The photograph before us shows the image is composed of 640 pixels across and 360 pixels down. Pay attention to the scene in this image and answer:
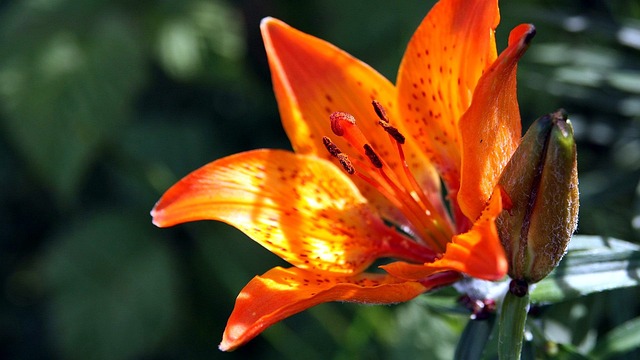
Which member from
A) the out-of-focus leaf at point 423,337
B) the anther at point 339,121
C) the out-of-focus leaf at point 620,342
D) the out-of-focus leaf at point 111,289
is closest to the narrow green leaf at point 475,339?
the out-of-focus leaf at point 620,342

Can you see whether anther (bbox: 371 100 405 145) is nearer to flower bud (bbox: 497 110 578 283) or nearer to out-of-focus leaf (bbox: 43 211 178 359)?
flower bud (bbox: 497 110 578 283)

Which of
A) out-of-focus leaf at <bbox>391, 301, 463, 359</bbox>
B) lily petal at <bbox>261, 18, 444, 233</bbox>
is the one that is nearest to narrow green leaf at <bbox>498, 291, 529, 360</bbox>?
lily petal at <bbox>261, 18, 444, 233</bbox>

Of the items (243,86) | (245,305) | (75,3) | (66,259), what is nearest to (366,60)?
(243,86)

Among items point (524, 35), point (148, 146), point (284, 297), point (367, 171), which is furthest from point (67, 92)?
point (524, 35)

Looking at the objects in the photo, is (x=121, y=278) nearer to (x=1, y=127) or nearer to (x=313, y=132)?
(x=1, y=127)

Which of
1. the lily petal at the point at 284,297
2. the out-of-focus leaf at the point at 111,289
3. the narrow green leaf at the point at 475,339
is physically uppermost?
the lily petal at the point at 284,297

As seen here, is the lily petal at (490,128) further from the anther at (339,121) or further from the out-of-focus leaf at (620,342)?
the out-of-focus leaf at (620,342)
